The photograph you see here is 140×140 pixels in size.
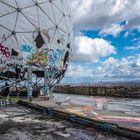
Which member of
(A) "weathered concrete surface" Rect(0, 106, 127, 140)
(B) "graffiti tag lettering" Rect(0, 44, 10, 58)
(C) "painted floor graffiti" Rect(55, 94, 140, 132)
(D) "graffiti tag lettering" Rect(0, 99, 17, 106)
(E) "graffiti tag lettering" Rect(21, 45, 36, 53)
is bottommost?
(A) "weathered concrete surface" Rect(0, 106, 127, 140)

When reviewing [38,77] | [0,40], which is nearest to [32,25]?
[0,40]

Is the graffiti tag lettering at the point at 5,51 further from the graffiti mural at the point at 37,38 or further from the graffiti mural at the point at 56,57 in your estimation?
the graffiti mural at the point at 56,57

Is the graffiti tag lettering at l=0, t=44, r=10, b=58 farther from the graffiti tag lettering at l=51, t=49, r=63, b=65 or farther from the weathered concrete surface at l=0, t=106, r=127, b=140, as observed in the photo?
the weathered concrete surface at l=0, t=106, r=127, b=140

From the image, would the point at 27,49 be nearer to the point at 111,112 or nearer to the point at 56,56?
the point at 56,56

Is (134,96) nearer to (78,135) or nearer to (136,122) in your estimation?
(136,122)

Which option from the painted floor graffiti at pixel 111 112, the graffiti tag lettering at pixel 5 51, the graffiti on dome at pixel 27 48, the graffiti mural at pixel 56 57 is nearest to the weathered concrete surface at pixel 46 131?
the painted floor graffiti at pixel 111 112

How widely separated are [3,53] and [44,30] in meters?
3.25

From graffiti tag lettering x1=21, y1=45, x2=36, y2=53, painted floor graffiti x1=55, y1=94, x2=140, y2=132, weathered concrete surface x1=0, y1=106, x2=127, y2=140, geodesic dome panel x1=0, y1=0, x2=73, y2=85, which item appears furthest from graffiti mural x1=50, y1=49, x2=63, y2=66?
weathered concrete surface x1=0, y1=106, x2=127, y2=140

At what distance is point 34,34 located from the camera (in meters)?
16.4

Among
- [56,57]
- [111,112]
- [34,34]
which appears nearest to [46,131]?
[111,112]

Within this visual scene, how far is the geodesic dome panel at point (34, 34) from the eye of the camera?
15.4 metres

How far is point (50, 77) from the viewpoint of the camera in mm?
18781

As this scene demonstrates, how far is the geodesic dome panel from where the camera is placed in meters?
15.4

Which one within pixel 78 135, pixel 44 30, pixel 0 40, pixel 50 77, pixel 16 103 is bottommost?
pixel 78 135
